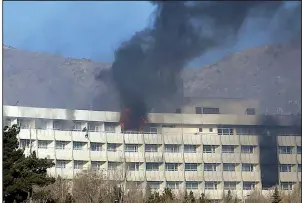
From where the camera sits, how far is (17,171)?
16.3 metres

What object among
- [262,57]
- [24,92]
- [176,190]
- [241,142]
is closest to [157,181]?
[176,190]

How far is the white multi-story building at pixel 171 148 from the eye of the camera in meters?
40.3

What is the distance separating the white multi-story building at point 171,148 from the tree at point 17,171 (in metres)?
21.5

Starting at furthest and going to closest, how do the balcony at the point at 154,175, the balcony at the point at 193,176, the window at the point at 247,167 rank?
the window at the point at 247,167 → the balcony at the point at 193,176 → the balcony at the point at 154,175

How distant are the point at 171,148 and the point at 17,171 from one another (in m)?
25.8

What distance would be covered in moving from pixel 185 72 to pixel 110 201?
27064 mm

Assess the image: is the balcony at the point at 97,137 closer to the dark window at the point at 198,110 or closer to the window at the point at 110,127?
the window at the point at 110,127

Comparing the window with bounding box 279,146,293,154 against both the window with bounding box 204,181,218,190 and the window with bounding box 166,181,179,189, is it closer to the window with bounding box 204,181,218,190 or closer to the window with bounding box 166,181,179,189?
the window with bounding box 204,181,218,190

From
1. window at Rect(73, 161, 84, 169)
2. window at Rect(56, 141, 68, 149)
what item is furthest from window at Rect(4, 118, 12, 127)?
window at Rect(73, 161, 84, 169)

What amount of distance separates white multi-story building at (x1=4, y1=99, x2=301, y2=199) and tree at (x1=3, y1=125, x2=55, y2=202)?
845 inches

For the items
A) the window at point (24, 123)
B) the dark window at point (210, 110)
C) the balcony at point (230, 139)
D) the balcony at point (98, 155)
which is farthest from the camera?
the dark window at point (210, 110)

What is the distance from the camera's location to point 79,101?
4853cm

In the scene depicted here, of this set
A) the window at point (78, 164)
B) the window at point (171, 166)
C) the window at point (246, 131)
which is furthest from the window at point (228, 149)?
the window at point (78, 164)

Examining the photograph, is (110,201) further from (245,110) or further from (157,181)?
(245,110)
